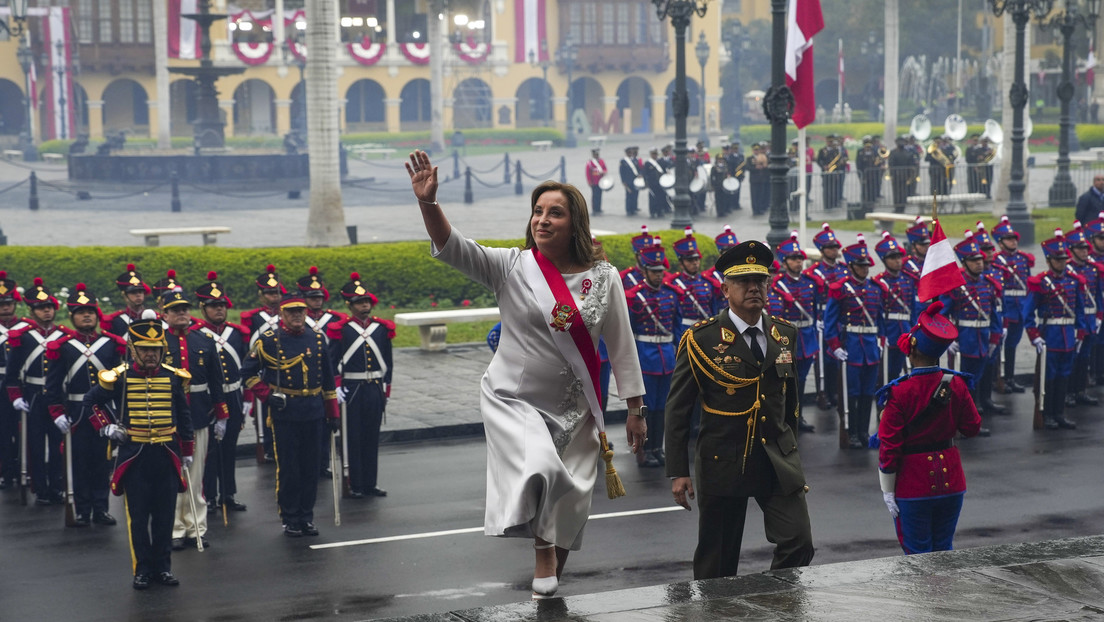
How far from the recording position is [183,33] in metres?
56.2

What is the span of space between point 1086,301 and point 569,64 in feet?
192

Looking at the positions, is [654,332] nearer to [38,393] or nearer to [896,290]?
[896,290]

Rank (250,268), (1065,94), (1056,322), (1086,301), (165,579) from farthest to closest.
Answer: (1065,94) < (250,268) < (1086,301) < (1056,322) < (165,579)

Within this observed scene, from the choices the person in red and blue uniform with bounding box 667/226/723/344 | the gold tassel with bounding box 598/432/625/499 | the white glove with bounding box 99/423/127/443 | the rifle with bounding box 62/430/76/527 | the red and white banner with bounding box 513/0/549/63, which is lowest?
the rifle with bounding box 62/430/76/527

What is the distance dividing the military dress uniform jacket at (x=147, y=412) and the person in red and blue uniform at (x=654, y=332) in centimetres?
434

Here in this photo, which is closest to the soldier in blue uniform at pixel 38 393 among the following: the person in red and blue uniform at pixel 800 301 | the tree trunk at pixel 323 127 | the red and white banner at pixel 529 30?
the person in red and blue uniform at pixel 800 301

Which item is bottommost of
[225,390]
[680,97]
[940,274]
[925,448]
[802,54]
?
[225,390]

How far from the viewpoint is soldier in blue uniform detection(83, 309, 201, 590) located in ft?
27.1

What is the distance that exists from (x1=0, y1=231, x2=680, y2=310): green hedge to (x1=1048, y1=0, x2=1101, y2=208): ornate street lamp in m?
12.8

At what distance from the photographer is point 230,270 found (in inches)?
Answer: 735

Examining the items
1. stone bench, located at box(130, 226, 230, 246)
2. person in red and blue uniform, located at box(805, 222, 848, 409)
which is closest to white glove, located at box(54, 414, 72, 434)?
person in red and blue uniform, located at box(805, 222, 848, 409)

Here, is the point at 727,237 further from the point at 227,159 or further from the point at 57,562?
the point at 227,159

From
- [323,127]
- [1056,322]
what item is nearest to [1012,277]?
[1056,322]

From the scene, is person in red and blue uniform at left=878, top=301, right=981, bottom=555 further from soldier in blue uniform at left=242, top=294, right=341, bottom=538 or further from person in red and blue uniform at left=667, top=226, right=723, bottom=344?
person in red and blue uniform at left=667, top=226, right=723, bottom=344
